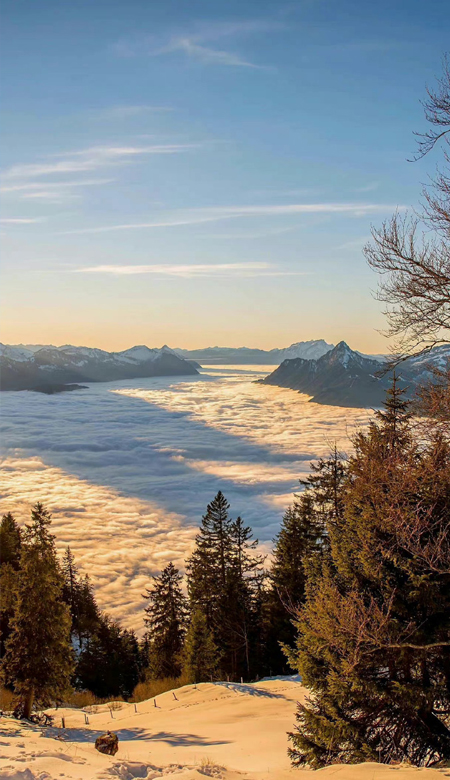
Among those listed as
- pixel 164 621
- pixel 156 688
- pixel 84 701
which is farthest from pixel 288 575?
pixel 84 701

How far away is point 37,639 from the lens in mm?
22016

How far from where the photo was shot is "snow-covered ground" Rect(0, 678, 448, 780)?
9656 mm

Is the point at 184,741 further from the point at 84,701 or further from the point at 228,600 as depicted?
the point at 84,701

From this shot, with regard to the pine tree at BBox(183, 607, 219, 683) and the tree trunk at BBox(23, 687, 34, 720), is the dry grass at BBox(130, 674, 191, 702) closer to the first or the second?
the pine tree at BBox(183, 607, 219, 683)

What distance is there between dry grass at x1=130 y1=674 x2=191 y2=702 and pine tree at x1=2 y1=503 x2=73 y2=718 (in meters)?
9.41

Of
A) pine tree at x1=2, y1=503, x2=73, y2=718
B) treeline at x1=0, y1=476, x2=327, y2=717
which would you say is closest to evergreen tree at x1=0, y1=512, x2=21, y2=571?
treeline at x1=0, y1=476, x2=327, y2=717

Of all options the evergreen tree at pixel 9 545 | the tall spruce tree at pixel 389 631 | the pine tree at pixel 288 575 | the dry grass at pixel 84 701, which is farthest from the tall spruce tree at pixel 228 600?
the tall spruce tree at pixel 389 631

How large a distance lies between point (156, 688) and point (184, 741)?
16722mm

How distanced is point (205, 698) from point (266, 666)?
8.70 metres

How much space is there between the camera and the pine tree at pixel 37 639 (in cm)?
2170

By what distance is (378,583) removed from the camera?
35.1 feet

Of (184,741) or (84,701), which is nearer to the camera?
(184,741)

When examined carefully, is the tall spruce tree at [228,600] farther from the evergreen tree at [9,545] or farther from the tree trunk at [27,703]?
the evergreen tree at [9,545]

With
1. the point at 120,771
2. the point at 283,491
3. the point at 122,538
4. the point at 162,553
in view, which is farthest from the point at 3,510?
the point at 120,771
